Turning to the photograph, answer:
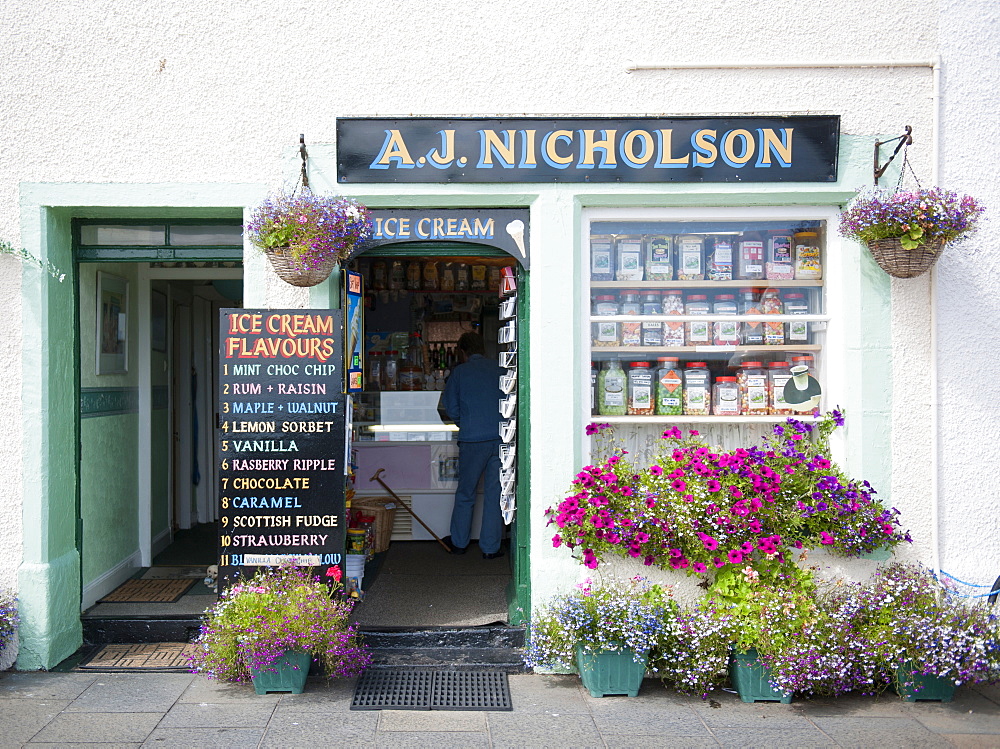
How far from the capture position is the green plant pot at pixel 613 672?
499 centimetres

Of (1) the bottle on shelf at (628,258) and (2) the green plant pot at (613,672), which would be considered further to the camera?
(1) the bottle on shelf at (628,258)

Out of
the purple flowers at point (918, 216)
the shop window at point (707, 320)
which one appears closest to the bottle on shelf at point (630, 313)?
the shop window at point (707, 320)

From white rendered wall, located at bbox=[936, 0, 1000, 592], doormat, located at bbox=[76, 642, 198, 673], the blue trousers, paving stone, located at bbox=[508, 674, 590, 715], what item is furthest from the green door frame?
white rendered wall, located at bbox=[936, 0, 1000, 592]

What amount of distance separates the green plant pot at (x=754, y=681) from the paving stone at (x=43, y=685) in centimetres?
386

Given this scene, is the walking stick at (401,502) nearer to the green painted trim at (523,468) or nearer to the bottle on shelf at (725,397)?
the green painted trim at (523,468)

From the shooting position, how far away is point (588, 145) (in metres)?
5.39

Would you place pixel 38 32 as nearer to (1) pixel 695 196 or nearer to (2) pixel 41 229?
(2) pixel 41 229

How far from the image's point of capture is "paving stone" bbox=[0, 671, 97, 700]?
4988 millimetres

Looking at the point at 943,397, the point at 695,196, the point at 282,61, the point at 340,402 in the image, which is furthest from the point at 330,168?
the point at 943,397

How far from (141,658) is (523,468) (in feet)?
9.03

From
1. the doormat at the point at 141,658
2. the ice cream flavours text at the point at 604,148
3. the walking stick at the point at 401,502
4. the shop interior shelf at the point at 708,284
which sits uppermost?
the ice cream flavours text at the point at 604,148

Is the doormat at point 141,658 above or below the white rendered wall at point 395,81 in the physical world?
below

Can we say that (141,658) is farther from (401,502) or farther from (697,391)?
(697,391)

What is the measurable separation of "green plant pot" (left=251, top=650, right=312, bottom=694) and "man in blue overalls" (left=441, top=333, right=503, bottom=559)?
2.63m
